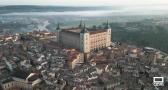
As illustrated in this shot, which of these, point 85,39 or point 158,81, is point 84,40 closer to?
point 85,39

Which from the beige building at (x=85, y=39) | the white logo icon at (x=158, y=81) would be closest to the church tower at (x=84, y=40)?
the beige building at (x=85, y=39)

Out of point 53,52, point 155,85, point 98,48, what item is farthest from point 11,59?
point 155,85

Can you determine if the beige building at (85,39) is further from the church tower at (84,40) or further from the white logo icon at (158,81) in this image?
the white logo icon at (158,81)

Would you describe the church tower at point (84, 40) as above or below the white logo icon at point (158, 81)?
above

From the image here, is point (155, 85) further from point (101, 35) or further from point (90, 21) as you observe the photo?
point (90, 21)

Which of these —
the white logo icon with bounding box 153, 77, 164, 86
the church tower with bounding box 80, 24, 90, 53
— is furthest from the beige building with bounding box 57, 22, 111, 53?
the white logo icon with bounding box 153, 77, 164, 86

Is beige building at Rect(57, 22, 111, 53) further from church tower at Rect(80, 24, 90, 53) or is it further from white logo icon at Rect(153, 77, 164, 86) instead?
white logo icon at Rect(153, 77, 164, 86)

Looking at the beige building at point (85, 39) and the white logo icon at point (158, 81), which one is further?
the beige building at point (85, 39)

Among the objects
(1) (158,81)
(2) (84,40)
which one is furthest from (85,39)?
(1) (158,81)
